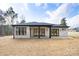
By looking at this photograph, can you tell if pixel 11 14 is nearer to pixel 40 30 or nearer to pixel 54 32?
pixel 40 30

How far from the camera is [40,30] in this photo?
209 inches

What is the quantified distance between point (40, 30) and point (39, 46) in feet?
1.03

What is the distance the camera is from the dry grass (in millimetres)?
5219

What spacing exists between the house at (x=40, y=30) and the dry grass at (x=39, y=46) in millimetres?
97

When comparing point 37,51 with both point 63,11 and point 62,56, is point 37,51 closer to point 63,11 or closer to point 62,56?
point 62,56

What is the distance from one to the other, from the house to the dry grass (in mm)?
97

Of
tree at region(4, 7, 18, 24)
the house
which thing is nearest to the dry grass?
the house

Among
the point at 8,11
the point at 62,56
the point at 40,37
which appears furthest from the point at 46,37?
the point at 8,11

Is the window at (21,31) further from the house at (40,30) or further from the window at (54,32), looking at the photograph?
the window at (54,32)

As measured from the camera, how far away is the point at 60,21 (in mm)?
5242

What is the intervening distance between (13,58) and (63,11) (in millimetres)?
1320

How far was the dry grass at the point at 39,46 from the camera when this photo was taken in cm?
522

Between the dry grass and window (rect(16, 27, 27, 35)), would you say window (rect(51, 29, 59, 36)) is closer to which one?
the dry grass

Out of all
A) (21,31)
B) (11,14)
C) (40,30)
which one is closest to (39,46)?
(40,30)
